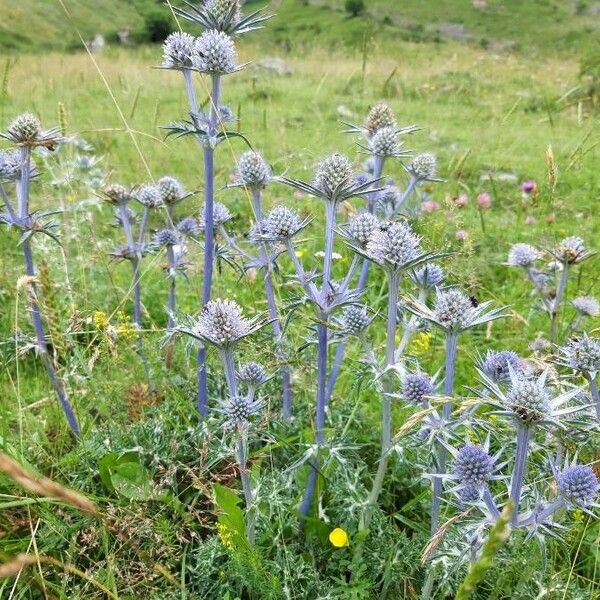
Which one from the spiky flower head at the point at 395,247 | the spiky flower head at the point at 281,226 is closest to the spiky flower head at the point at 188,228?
the spiky flower head at the point at 281,226

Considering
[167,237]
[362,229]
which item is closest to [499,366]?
[362,229]

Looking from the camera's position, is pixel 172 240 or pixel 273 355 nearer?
pixel 273 355

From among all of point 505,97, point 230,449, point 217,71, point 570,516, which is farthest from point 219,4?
point 505,97

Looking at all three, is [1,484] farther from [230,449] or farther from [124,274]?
[124,274]

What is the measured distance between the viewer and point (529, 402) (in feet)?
4.26

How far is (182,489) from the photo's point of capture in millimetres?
2221

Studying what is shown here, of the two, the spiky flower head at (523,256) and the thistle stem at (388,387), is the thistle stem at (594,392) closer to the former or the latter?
the thistle stem at (388,387)

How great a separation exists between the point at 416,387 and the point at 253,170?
93cm

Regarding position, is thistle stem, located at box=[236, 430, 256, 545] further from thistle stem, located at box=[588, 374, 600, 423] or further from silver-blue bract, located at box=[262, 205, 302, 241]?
thistle stem, located at box=[588, 374, 600, 423]

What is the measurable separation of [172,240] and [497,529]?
1883 mm

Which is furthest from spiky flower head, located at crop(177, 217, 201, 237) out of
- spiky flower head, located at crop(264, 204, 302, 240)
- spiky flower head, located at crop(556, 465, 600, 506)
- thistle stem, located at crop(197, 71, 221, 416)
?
spiky flower head, located at crop(556, 465, 600, 506)

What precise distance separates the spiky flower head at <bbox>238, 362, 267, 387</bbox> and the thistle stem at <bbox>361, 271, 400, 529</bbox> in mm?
379

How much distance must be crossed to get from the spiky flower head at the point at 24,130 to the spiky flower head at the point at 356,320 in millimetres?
1116

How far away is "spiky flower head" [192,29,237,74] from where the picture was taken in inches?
72.0
